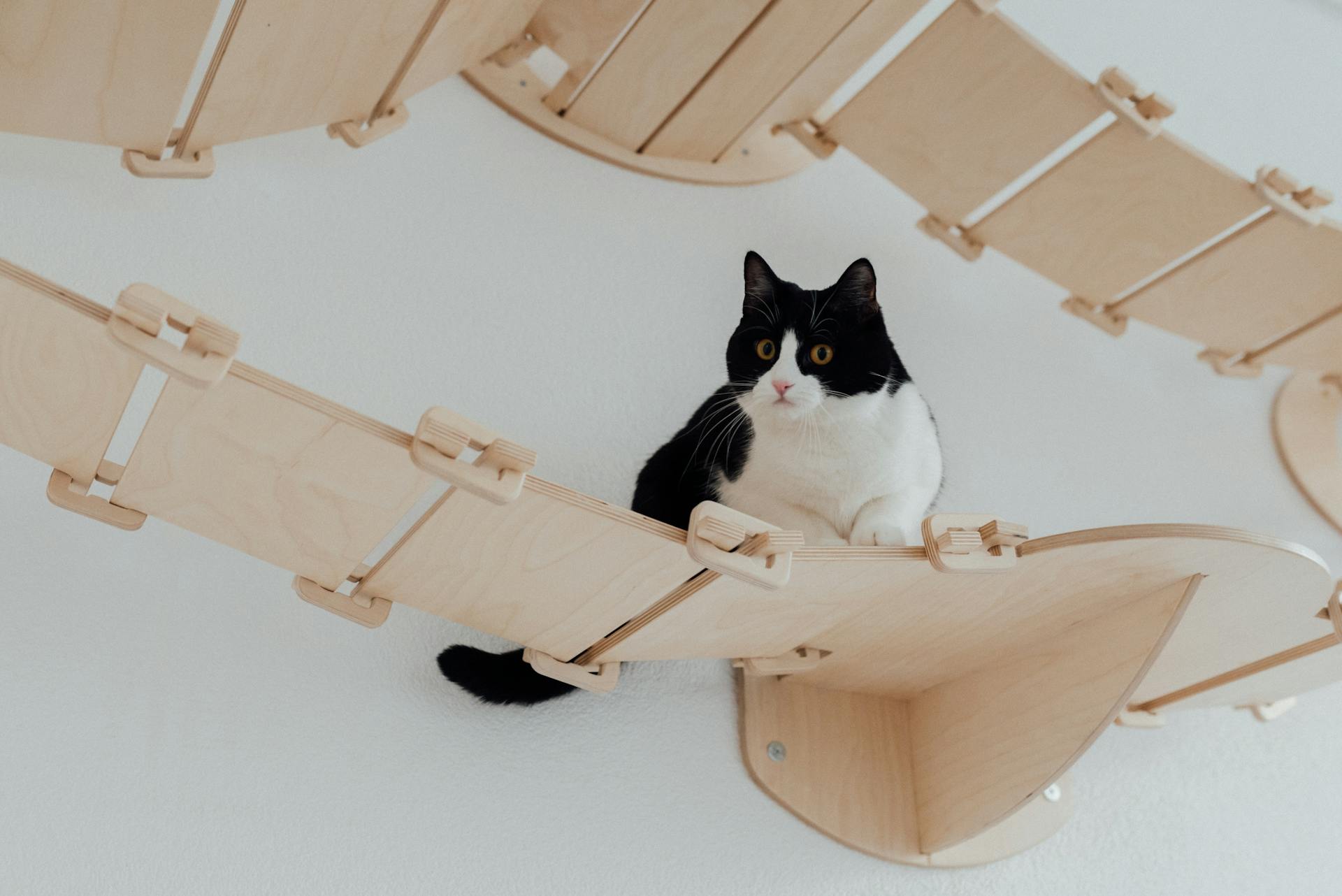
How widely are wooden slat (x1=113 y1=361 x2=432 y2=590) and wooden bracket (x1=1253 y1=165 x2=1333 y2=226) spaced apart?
1.19 metres

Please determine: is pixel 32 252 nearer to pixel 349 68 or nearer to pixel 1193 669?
pixel 349 68

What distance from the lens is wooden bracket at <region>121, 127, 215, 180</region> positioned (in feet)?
4.08

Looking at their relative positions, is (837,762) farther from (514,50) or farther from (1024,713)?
(514,50)

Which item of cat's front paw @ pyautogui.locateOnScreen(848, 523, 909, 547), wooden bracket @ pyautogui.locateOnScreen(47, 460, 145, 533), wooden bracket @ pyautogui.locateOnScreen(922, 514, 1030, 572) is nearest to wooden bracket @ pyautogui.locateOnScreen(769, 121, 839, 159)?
cat's front paw @ pyautogui.locateOnScreen(848, 523, 909, 547)

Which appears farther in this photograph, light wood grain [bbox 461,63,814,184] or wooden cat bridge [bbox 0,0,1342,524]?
light wood grain [bbox 461,63,814,184]

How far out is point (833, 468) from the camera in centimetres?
114

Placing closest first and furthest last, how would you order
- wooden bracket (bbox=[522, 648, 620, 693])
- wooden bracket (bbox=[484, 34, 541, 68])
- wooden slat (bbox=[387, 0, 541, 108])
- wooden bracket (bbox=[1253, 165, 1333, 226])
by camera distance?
1. wooden bracket (bbox=[522, 648, 620, 693])
2. wooden slat (bbox=[387, 0, 541, 108])
3. wooden bracket (bbox=[1253, 165, 1333, 226])
4. wooden bracket (bbox=[484, 34, 541, 68])

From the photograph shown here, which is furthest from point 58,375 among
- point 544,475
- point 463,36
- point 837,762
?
point 837,762

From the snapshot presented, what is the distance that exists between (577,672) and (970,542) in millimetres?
405

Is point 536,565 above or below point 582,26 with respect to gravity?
below

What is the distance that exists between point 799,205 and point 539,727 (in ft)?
3.22

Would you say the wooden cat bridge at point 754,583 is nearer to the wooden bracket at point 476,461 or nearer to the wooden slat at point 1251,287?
the wooden bracket at point 476,461

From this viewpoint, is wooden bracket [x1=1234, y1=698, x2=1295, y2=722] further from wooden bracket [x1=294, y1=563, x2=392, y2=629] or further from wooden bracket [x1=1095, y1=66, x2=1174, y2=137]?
wooden bracket [x1=294, y1=563, x2=392, y2=629]

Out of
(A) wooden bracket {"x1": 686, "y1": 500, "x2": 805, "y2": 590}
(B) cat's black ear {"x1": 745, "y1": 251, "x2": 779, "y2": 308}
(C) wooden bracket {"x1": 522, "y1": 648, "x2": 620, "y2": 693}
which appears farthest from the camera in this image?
(B) cat's black ear {"x1": 745, "y1": 251, "x2": 779, "y2": 308}
